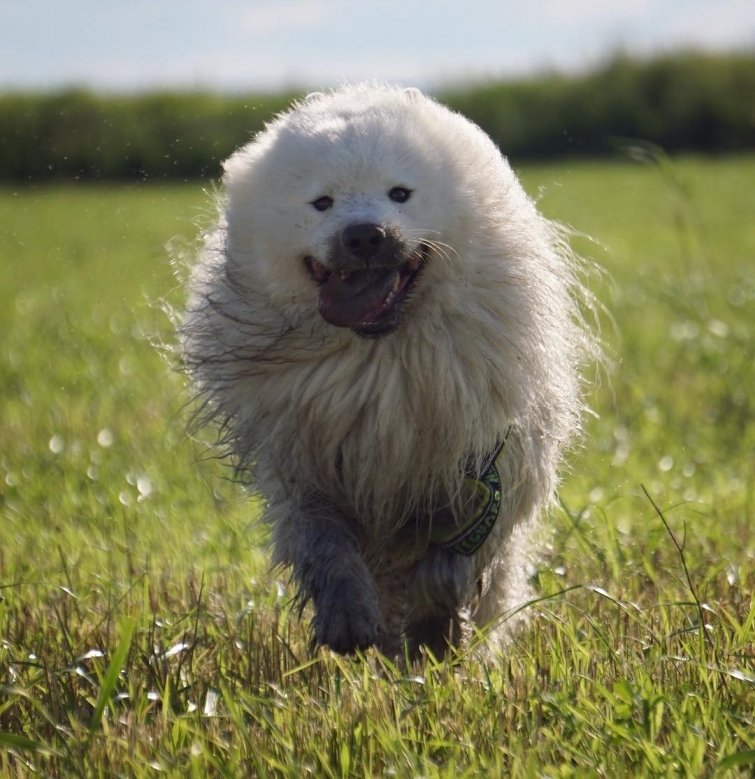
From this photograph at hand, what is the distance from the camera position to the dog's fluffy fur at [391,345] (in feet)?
10.9

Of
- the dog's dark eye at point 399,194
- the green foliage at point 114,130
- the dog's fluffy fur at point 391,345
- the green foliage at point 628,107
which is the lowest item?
the green foliage at point 114,130

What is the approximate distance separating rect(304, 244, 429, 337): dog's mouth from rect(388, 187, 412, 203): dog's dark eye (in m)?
0.16

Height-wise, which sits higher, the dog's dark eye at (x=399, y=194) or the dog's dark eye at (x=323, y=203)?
the dog's dark eye at (x=399, y=194)

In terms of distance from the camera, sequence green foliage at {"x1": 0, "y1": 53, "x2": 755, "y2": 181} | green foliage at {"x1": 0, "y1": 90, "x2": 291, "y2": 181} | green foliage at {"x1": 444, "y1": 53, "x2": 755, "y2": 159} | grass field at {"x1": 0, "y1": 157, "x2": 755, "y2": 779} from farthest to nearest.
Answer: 1. green foliage at {"x1": 444, "y1": 53, "x2": 755, "y2": 159}
2. green foliage at {"x1": 0, "y1": 53, "x2": 755, "y2": 181}
3. green foliage at {"x1": 0, "y1": 90, "x2": 291, "y2": 181}
4. grass field at {"x1": 0, "y1": 157, "x2": 755, "y2": 779}

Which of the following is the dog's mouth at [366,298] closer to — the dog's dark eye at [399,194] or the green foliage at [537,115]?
the dog's dark eye at [399,194]

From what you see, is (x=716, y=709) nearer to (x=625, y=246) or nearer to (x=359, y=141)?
(x=359, y=141)

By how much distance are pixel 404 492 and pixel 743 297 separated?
550cm

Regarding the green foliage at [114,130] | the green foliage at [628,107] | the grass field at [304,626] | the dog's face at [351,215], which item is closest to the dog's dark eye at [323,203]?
the dog's face at [351,215]

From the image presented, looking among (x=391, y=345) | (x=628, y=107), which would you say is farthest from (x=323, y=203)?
(x=628, y=107)

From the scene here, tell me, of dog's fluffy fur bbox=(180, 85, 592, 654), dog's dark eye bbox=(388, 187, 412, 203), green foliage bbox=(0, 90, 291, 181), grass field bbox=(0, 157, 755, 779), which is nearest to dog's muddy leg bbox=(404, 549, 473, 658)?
dog's fluffy fur bbox=(180, 85, 592, 654)

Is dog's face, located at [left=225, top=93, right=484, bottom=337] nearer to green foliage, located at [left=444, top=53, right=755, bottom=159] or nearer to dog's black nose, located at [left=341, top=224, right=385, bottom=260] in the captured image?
dog's black nose, located at [left=341, top=224, right=385, bottom=260]

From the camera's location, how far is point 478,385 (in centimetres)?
338

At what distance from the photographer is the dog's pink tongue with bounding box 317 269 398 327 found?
322cm

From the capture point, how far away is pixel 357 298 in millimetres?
3234
